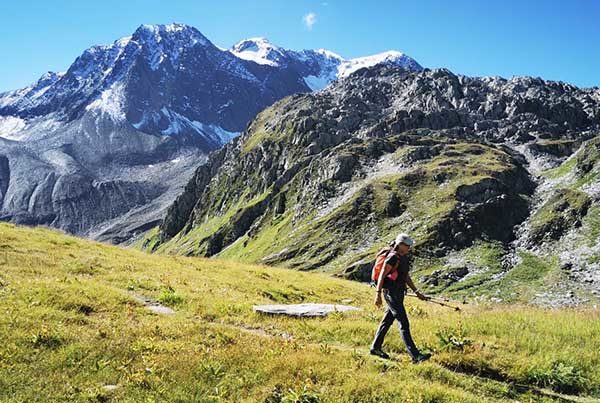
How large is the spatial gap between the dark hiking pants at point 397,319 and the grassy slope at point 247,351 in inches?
16.6

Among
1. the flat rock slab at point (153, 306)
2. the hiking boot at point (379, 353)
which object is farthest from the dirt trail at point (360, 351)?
the hiking boot at point (379, 353)

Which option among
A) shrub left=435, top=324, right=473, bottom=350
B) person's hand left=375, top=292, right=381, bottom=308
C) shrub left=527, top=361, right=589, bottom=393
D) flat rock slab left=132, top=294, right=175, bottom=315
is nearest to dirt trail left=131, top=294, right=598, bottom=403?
flat rock slab left=132, top=294, right=175, bottom=315

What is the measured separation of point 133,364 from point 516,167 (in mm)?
180254

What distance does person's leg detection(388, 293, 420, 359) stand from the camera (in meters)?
14.0

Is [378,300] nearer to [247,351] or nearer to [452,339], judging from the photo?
[452,339]

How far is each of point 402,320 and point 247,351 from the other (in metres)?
4.37

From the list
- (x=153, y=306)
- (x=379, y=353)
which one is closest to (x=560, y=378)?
(x=379, y=353)

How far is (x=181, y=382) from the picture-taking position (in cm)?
1276

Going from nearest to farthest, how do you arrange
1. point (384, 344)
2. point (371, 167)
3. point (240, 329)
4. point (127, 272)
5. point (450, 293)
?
point (384, 344)
point (240, 329)
point (127, 272)
point (450, 293)
point (371, 167)

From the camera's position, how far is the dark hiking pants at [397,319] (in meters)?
14.1

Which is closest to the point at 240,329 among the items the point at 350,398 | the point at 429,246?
the point at 350,398

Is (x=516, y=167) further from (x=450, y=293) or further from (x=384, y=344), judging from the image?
(x=384, y=344)

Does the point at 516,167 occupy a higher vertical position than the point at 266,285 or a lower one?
higher

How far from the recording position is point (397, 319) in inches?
566
